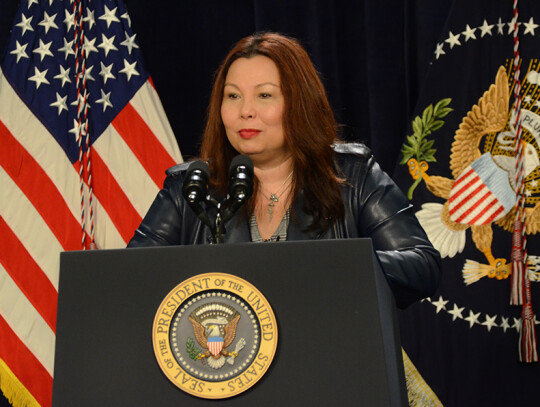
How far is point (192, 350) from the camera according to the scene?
1.22 meters

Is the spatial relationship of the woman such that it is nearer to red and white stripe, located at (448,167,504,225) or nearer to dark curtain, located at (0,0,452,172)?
red and white stripe, located at (448,167,504,225)

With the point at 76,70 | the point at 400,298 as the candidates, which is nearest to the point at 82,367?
the point at 400,298

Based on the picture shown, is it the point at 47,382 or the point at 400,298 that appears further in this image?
the point at 47,382

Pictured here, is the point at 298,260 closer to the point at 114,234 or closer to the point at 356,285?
the point at 356,285

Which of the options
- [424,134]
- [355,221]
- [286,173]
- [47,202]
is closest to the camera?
[355,221]

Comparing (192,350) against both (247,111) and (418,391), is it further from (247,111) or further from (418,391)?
(418,391)

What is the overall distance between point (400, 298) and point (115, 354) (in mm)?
721

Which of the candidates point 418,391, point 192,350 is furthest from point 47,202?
point 192,350

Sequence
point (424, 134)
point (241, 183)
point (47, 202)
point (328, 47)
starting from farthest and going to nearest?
point (328, 47) → point (47, 202) → point (424, 134) → point (241, 183)

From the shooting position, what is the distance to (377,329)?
1.21 m

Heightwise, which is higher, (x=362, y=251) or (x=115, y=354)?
(x=362, y=251)

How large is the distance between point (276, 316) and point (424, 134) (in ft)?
6.95

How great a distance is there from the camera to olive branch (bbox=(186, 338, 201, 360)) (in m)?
1.22

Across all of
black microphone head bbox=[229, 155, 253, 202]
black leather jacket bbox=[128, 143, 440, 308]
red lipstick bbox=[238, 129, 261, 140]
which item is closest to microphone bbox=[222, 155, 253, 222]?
black microphone head bbox=[229, 155, 253, 202]
